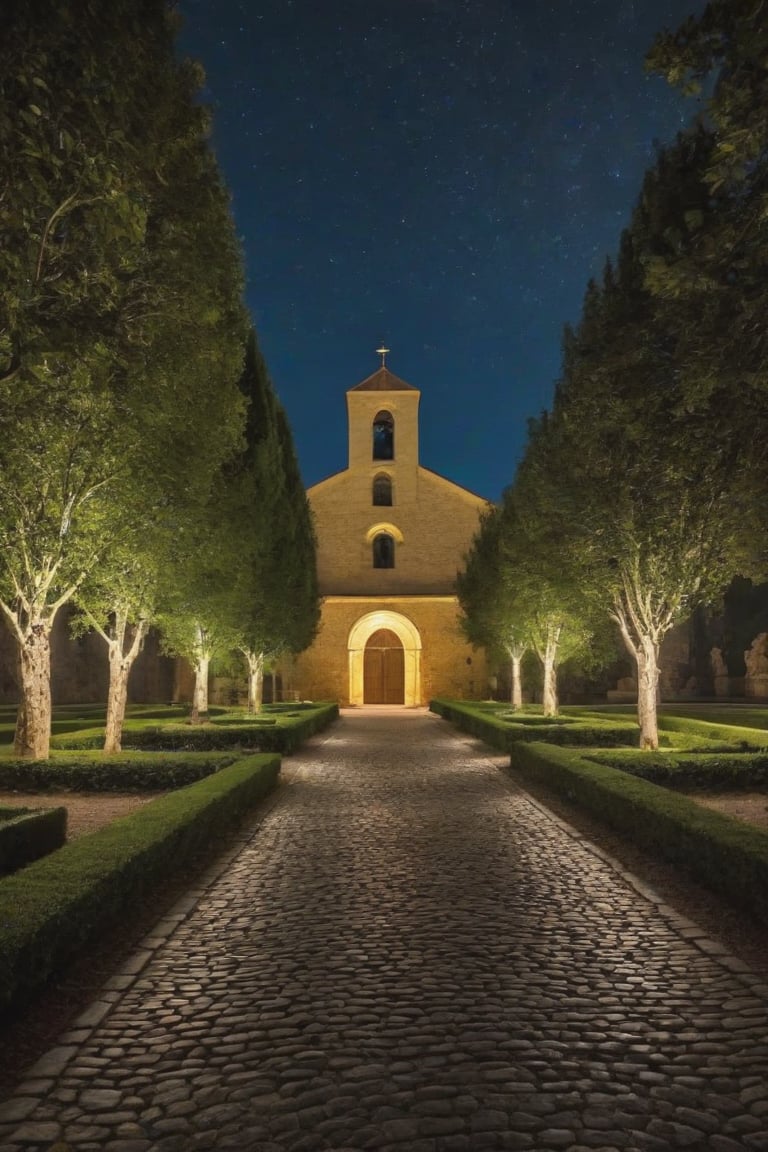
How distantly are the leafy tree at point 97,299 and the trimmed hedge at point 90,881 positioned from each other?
3810 millimetres

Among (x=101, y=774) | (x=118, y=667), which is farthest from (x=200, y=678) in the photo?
(x=101, y=774)

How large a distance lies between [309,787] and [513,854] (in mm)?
5778

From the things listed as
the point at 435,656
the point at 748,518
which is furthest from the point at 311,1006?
the point at 435,656

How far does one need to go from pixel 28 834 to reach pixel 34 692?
6.42 metres

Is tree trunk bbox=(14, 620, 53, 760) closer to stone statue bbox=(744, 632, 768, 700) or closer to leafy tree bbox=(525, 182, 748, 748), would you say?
leafy tree bbox=(525, 182, 748, 748)

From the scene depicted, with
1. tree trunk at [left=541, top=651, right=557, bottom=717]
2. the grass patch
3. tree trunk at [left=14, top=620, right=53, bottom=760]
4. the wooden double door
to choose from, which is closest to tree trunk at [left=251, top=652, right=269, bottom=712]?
tree trunk at [left=541, top=651, right=557, bottom=717]

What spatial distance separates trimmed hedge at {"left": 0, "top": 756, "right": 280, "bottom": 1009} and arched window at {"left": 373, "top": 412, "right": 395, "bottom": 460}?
1333 inches

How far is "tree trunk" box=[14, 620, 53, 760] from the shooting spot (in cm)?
1348

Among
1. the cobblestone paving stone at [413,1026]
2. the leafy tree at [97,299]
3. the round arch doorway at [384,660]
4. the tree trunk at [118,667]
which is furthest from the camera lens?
the round arch doorway at [384,660]

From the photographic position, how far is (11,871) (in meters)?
7.36

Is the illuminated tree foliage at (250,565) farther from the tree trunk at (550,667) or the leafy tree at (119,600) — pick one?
the tree trunk at (550,667)

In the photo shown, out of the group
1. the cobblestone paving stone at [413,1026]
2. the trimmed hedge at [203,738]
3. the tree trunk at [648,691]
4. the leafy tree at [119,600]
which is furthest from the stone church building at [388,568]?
the cobblestone paving stone at [413,1026]

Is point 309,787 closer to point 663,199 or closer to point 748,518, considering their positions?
point 748,518

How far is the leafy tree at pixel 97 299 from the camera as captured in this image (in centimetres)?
596
